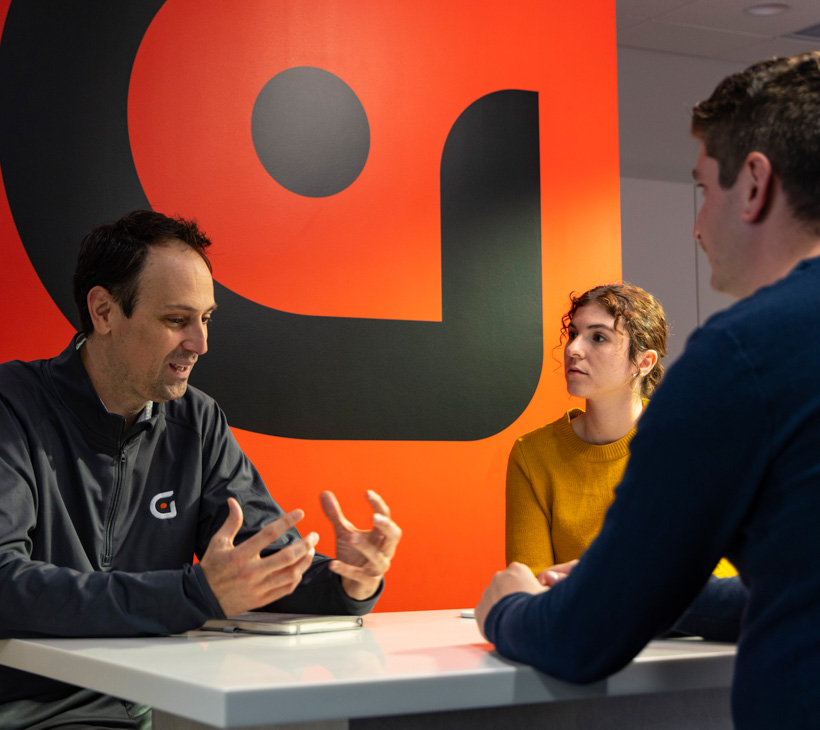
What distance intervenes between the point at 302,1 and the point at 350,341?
120 cm

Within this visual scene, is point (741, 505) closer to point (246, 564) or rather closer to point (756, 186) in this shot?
point (756, 186)

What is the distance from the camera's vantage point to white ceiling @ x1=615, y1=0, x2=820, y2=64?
16.8 feet

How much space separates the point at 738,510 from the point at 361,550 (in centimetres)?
83

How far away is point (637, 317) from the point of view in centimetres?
304

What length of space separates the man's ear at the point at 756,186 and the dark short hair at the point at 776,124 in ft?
0.03

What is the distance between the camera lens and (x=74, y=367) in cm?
194

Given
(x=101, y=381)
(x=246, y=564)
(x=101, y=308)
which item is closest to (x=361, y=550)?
(x=246, y=564)

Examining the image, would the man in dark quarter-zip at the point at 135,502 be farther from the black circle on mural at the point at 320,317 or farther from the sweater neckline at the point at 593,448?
the sweater neckline at the point at 593,448

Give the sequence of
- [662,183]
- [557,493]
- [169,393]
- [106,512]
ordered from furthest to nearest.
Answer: [662,183]
[557,493]
[169,393]
[106,512]

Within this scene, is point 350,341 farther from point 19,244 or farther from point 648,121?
point 648,121

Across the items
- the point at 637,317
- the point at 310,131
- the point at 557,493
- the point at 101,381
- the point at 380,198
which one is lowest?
the point at 557,493

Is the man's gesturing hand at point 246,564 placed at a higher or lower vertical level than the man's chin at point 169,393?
lower

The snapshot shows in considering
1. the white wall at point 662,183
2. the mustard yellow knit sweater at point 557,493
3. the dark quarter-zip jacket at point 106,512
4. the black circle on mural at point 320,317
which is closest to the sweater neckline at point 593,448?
the mustard yellow knit sweater at point 557,493

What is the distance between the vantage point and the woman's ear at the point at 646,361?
9.95 feet
